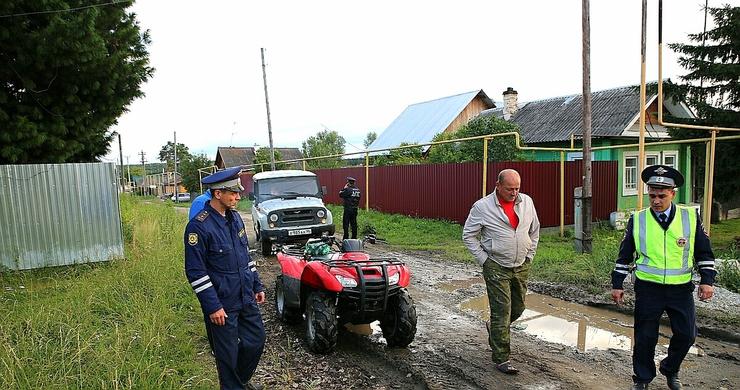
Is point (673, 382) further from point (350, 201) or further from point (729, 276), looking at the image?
point (350, 201)

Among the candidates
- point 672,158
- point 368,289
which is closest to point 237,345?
point 368,289

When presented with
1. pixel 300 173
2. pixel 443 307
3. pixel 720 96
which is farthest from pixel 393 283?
pixel 720 96

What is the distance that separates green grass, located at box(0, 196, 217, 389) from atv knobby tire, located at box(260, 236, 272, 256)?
229 centimetres

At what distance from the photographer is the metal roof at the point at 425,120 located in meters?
29.1

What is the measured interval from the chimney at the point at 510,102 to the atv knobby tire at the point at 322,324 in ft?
72.4

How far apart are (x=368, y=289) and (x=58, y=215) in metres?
6.29

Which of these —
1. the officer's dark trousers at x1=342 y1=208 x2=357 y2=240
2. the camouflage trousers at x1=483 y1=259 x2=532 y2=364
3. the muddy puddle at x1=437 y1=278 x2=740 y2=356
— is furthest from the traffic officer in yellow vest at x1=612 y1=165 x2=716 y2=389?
the officer's dark trousers at x1=342 y1=208 x2=357 y2=240

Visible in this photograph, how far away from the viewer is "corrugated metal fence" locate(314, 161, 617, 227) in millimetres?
13594

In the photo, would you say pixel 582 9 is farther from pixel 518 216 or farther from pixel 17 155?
pixel 17 155

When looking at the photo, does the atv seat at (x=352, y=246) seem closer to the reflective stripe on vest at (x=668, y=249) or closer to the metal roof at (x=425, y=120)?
the reflective stripe on vest at (x=668, y=249)

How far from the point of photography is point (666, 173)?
4.03 metres

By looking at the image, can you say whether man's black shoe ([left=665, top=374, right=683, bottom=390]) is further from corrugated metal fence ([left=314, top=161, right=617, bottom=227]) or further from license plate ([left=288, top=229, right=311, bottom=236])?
corrugated metal fence ([left=314, top=161, right=617, bottom=227])

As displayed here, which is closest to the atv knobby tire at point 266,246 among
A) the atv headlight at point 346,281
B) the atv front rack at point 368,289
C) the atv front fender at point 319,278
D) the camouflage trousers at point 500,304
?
the atv front fender at point 319,278

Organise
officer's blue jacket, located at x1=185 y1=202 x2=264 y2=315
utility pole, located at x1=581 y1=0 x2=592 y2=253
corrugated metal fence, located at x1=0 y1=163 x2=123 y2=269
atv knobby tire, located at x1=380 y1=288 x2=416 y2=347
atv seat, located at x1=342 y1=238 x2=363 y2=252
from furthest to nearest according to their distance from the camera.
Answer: utility pole, located at x1=581 y1=0 x2=592 y2=253 < corrugated metal fence, located at x1=0 y1=163 x2=123 y2=269 < atv seat, located at x1=342 y1=238 x2=363 y2=252 < atv knobby tire, located at x1=380 y1=288 x2=416 y2=347 < officer's blue jacket, located at x1=185 y1=202 x2=264 y2=315
